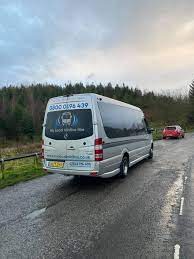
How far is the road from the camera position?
14.8 feet

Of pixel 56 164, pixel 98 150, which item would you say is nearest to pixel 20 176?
pixel 56 164

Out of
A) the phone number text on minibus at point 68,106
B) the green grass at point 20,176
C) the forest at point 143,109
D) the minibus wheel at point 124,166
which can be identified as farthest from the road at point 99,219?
the forest at point 143,109

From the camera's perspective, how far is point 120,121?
1034cm

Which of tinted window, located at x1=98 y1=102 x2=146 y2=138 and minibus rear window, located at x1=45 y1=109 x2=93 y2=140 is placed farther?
tinted window, located at x1=98 y1=102 x2=146 y2=138

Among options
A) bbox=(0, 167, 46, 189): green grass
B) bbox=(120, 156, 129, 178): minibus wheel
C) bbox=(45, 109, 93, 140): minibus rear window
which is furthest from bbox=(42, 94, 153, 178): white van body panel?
bbox=(0, 167, 46, 189): green grass

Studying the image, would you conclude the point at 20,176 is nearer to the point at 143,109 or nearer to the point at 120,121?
the point at 120,121

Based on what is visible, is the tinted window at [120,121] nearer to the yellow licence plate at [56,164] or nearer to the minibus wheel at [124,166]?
the minibus wheel at [124,166]

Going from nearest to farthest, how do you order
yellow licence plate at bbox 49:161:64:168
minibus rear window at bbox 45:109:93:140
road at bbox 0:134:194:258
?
road at bbox 0:134:194:258 → minibus rear window at bbox 45:109:93:140 → yellow licence plate at bbox 49:161:64:168

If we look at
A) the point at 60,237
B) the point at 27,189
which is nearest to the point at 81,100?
the point at 27,189

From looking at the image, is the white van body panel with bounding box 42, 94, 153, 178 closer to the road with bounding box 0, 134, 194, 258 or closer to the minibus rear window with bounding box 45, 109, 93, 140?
the minibus rear window with bounding box 45, 109, 93, 140

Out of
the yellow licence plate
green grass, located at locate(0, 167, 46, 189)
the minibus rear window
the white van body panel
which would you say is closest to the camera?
the white van body panel

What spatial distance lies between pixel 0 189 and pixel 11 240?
435 cm

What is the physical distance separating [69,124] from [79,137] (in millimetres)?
565

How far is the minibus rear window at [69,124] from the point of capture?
852cm
